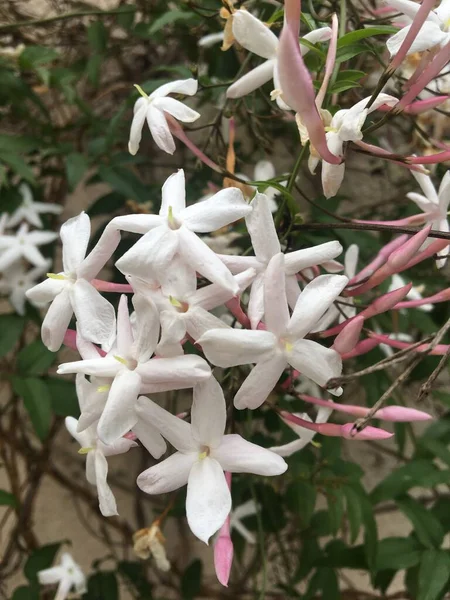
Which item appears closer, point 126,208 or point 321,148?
point 321,148

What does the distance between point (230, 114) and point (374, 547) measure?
0.52 metres

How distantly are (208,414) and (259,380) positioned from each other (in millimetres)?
41

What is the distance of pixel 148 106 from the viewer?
18.2 inches

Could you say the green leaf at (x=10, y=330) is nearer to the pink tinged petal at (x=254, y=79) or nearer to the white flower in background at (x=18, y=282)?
the white flower in background at (x=18, y=282)

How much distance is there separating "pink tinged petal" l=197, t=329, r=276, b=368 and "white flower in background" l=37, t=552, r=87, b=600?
661 mm

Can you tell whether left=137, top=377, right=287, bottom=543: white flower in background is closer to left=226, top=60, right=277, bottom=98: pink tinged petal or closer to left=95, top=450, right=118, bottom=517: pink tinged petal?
left=95, top=450, right=118, bottom=517: pink tinged petal

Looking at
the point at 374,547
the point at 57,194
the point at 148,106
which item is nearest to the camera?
the point at 148,106

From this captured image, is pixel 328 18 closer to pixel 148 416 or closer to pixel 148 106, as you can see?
pixel 148 106

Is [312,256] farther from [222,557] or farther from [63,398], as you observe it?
[63,398]

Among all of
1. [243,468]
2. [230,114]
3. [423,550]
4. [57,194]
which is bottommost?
[423,550]

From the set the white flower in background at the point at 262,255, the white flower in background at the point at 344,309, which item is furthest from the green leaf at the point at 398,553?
the white flower in background at the point at 262,255

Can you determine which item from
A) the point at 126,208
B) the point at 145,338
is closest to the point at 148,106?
the point at 145,338

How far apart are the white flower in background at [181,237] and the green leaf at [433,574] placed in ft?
1.46

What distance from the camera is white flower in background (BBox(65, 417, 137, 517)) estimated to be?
1.28 feet
